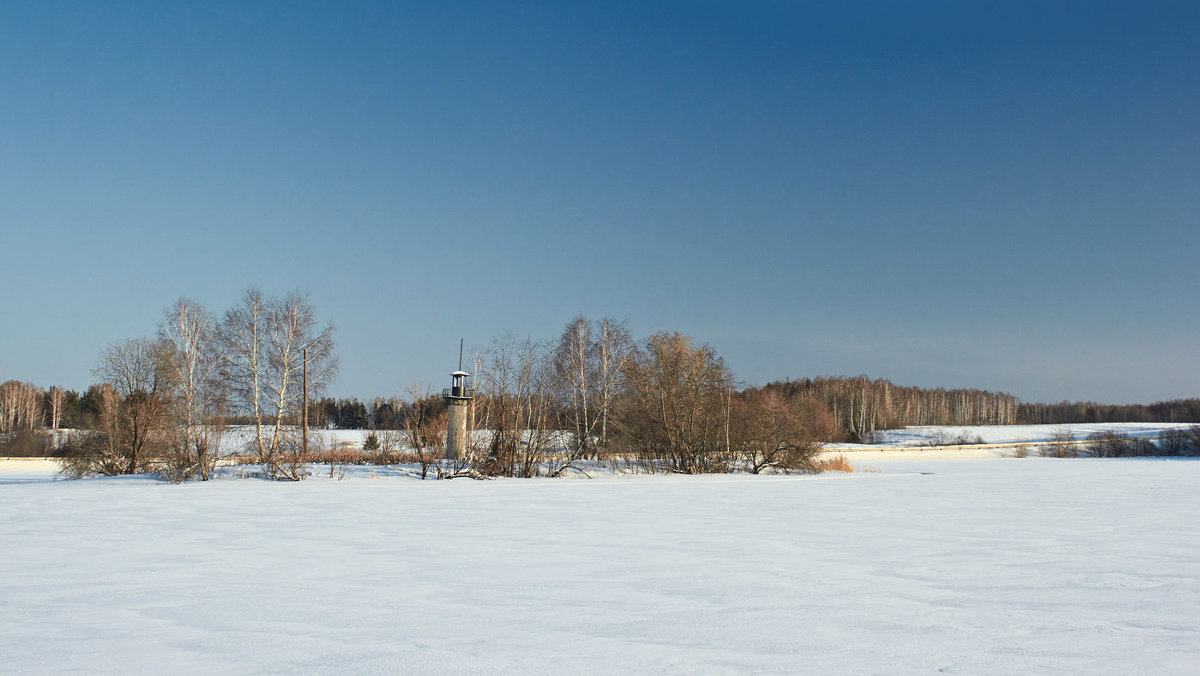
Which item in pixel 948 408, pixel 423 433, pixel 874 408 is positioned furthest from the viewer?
pixel 948 408

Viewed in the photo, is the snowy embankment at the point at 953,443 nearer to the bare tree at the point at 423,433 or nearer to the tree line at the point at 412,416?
the tree line at the point at 412,416

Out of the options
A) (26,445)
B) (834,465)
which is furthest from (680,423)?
(26,445)

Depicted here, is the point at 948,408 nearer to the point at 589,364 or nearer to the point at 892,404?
the point at 892,404

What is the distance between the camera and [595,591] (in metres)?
5.51

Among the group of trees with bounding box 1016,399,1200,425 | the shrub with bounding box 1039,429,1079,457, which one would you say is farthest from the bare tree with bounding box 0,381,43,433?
the group of trees with bounding box 1016,399,1200,425

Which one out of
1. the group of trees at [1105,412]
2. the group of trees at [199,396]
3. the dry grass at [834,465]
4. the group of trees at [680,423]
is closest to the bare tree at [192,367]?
the group of trees at [199,396]

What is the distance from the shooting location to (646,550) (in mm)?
7512

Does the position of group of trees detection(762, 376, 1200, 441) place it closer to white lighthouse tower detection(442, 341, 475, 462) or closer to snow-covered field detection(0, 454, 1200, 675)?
white lighthouse tower detection(442, 341, 475, 462)

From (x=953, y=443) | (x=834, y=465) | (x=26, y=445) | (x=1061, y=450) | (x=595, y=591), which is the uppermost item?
(x=595, y=591)

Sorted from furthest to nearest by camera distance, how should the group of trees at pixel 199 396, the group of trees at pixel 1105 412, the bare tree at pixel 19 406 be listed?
the group of trees at pixel 1105 412, the bare tree at pixel 19 406, the group of trees at pixel 199 396

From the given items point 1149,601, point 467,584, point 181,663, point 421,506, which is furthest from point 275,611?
point 421,506

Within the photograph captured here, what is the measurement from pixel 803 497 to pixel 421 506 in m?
7.32

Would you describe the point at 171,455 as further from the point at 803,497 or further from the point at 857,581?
the point at 857,581

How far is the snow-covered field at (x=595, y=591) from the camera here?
3.85 meters
